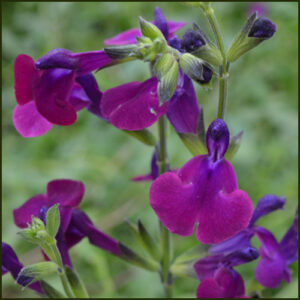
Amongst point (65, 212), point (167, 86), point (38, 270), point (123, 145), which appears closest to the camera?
point (167, 86)

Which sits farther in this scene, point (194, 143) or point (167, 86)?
point (194, 143)

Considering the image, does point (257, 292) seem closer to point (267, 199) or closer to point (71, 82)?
point (267, 199)

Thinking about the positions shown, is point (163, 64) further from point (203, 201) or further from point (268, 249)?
point (268, 249)

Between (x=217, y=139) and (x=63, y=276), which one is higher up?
(x=217, y=139)

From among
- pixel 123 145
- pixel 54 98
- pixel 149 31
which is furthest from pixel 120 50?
pixel 123 145

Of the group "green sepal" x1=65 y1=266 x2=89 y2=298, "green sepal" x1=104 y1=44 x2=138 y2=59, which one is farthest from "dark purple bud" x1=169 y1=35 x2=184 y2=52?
"green sepal" x1=65 y1=266 x2=89 y2=298

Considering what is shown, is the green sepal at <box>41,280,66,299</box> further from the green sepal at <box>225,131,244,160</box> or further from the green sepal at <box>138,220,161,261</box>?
the green sepal at <box>225,131,244,160</box>

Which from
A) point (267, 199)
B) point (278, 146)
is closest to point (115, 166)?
point (278, 146)
